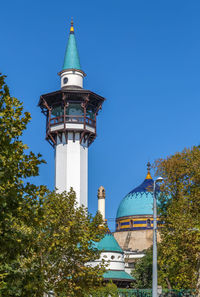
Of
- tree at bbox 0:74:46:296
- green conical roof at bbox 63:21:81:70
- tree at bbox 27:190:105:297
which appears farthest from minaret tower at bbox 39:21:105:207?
tree at bbox 0:74:46:296

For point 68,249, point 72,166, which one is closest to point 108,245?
point 72,166

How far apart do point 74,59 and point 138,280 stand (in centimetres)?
2571

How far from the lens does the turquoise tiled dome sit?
73.8 m

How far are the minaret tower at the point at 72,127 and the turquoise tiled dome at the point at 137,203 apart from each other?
18.5 m

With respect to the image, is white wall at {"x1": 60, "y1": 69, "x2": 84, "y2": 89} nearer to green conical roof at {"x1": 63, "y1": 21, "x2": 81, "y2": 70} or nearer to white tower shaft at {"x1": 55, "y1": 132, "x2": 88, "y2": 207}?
green conical roof at {"x1": 63, "y1": 21, "x2": 81, "y2": 70}

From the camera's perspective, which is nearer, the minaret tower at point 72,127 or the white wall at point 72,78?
the minaret tower at point 72,127

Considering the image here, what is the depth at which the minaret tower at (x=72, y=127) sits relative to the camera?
56.6 metres

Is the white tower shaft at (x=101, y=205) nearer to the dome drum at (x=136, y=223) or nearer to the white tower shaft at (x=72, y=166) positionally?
the dome drum at (x=136, y=223)

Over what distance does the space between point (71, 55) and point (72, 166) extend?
1315 centimetres

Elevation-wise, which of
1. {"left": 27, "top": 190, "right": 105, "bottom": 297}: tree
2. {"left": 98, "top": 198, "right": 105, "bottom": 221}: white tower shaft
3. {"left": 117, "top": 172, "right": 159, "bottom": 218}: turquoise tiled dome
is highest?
{"left": 117, "top": 172, "right": 159, "bottom": 218}: turquoise tiled dome

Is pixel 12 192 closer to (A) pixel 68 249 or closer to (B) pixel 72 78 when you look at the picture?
(A) pixel 68 249

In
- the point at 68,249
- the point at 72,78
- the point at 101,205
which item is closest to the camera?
the point at 68,249

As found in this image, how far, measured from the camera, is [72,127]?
186 feet

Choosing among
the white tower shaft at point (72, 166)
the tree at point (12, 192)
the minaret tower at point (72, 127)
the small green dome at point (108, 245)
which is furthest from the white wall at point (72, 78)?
the tree at point (12, 192)
